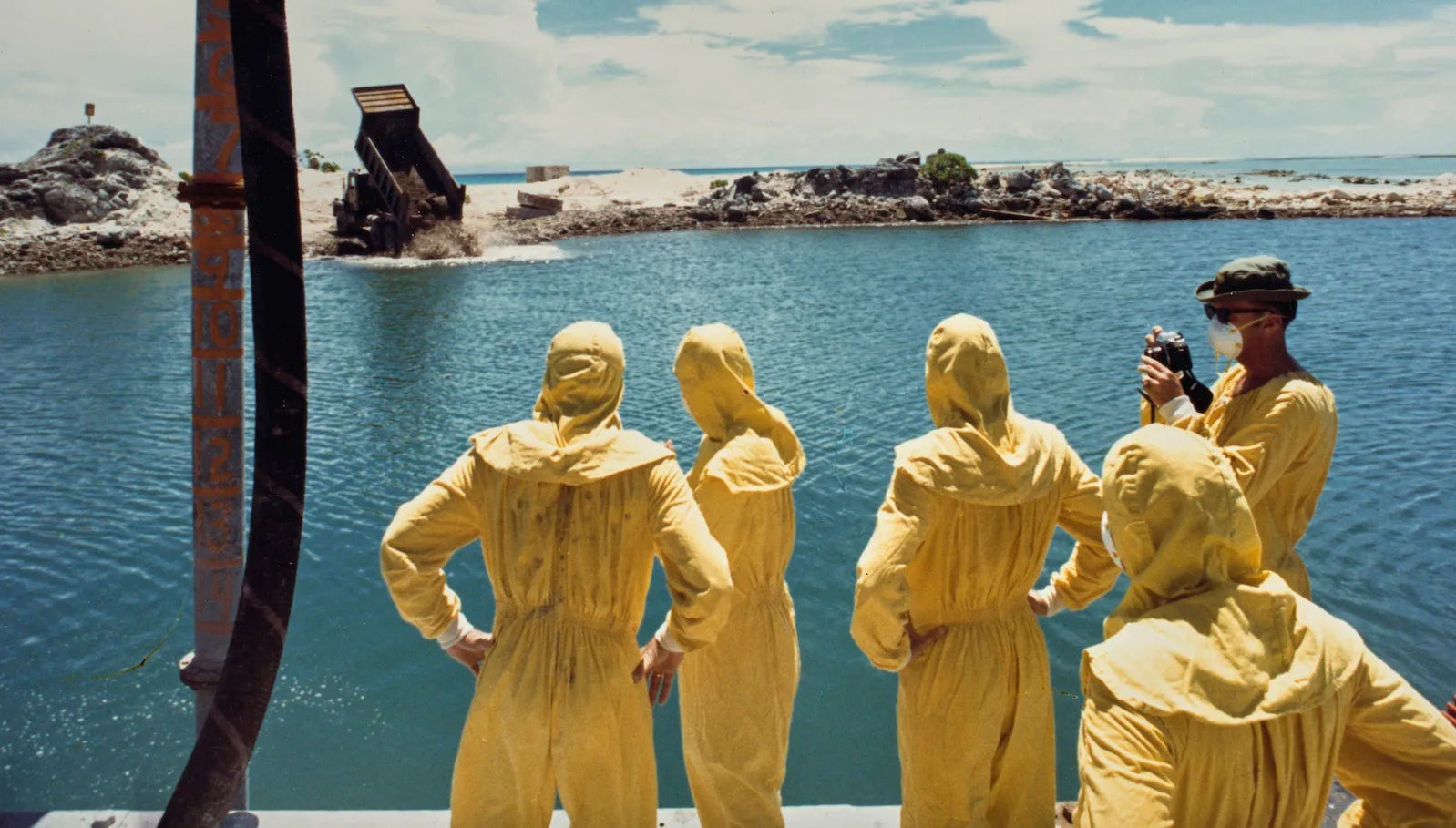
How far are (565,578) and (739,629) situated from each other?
0.78 m

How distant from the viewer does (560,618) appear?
286cm

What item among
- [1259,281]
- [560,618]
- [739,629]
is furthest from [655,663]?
[1259,281]

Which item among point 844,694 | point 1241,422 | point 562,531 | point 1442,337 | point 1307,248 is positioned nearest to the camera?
point 562,531

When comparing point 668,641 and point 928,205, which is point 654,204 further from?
point 668,641

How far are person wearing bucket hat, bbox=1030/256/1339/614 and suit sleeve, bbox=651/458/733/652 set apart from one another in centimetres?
105

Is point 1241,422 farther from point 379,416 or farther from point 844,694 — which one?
point 379,416

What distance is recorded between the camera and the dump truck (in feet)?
98.7

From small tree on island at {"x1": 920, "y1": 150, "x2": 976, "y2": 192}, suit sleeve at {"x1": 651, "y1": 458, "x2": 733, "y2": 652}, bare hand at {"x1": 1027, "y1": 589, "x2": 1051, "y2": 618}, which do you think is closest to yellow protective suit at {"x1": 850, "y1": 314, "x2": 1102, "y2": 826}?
bare hand at {"x1": 1027, "y1": 589, "x2": 1051, "y2": 618}

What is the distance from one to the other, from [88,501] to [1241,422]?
10549 mm

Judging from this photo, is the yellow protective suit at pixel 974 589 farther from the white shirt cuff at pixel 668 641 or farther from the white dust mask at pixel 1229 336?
the white dust mask at pixel 1229 336

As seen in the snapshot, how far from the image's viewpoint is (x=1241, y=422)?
126 inches

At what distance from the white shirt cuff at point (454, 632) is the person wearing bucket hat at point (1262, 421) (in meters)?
1.70

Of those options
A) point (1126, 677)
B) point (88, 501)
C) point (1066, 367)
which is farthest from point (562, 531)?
point (1066, 367)

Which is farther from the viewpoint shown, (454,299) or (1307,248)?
(1307,248)
